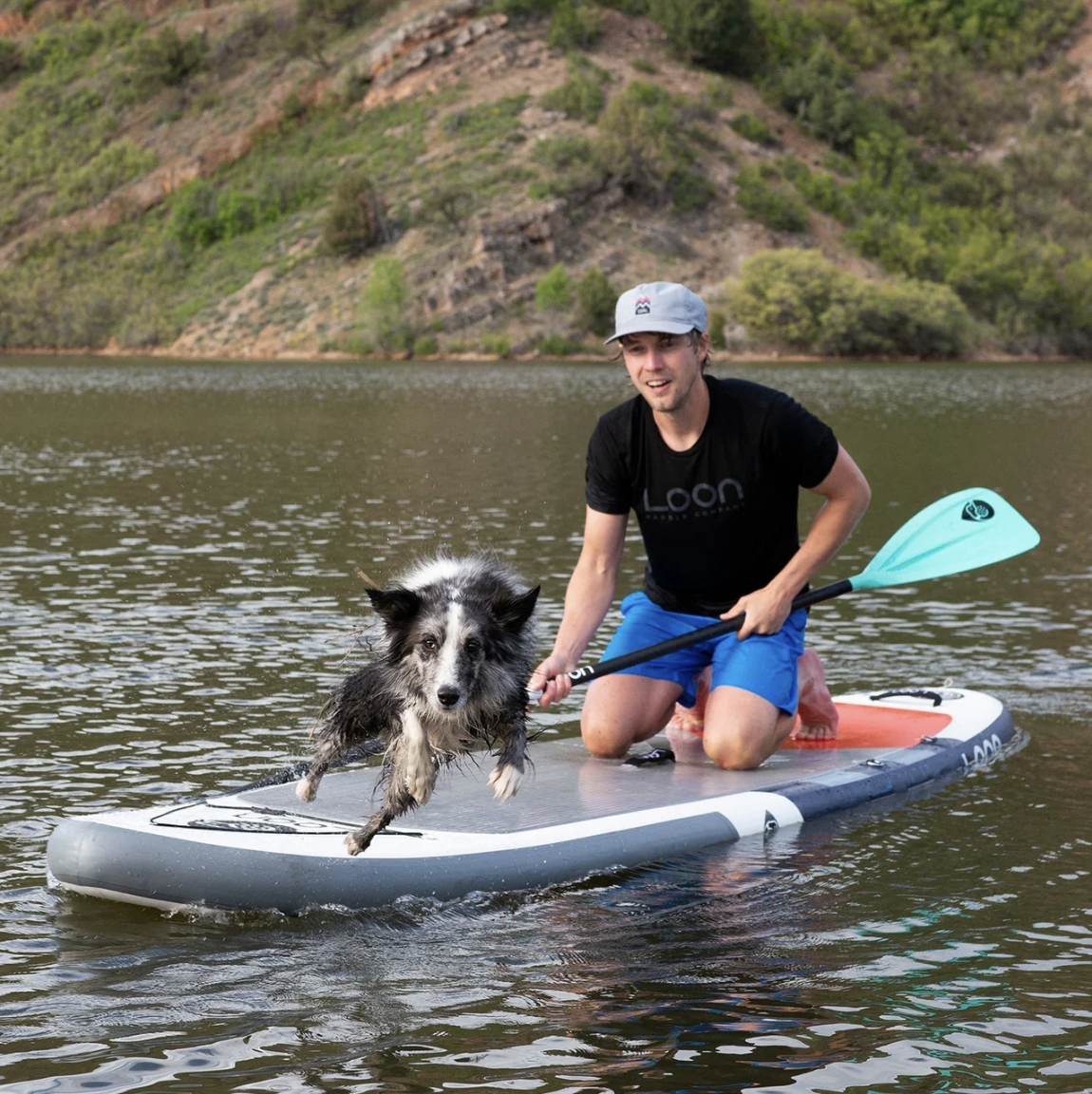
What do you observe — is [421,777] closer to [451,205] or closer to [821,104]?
[451,205]

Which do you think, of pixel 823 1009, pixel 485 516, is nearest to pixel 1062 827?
pixel 823 1009

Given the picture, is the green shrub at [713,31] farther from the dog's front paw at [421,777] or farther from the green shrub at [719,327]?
the dog's front paw at [421,777]

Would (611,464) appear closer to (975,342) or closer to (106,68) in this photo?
(975,342)

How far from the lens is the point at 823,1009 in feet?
22.5

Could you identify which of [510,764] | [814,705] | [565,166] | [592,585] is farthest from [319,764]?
[565,166]

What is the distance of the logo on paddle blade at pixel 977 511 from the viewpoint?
10.9m

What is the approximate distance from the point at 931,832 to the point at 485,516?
46.9ft

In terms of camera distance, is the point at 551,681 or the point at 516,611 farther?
the point at 551,681

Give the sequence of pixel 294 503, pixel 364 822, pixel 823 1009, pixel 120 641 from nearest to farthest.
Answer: pixel 823 1009, pixel 364 822, pixel 120 641, pixel 294 503

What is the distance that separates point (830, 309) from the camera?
8975 centimetres

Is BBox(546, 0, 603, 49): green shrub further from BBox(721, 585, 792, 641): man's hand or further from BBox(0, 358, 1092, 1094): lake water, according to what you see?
BBox(721, 585, 792, 641): man's hand

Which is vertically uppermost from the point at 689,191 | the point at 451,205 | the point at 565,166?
the point at 565,166

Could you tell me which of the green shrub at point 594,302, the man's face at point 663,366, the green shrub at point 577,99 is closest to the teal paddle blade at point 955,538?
the man's face at point 663,366

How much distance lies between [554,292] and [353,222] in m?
16.8
